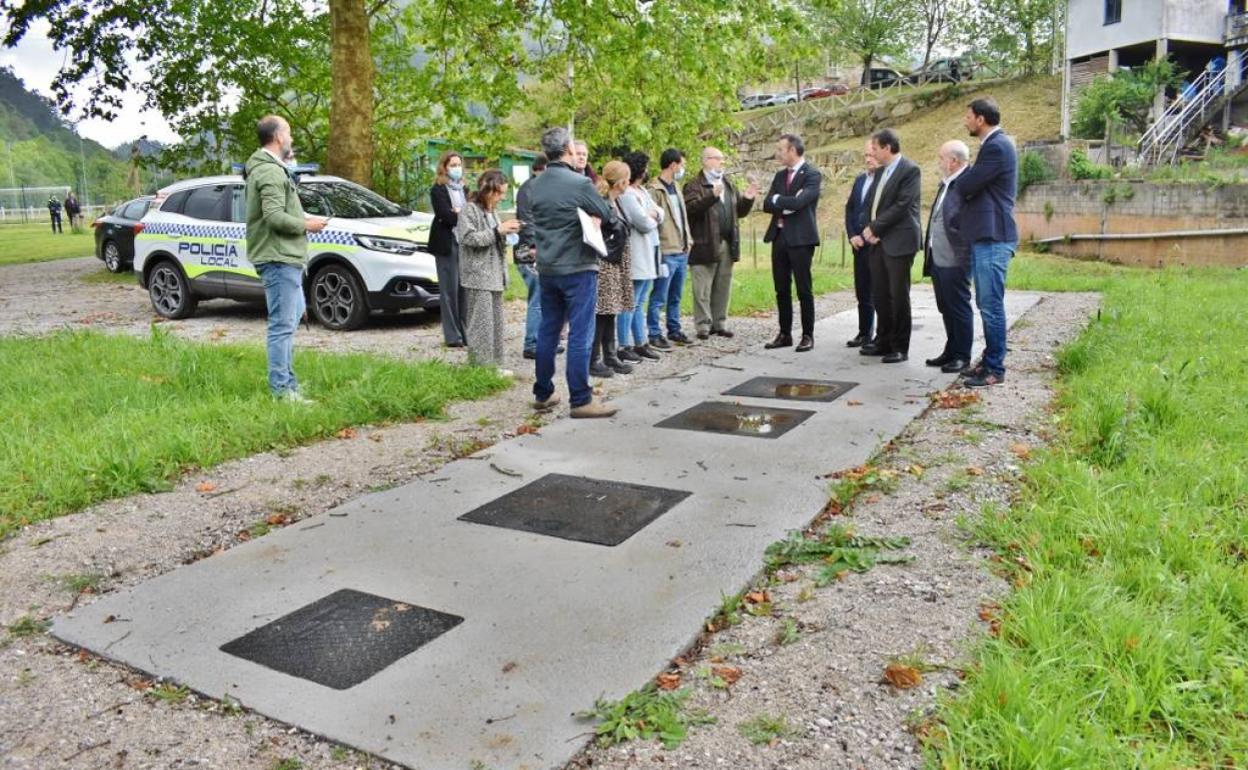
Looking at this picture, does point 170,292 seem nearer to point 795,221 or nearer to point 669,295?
point 669,295

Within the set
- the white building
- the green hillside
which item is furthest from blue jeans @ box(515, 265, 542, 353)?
the green hillside

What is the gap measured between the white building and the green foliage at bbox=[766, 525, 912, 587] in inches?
1226

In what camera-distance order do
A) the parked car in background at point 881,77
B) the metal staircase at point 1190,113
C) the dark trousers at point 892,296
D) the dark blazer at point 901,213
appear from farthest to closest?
the parked car in background at point 881,77 → the metal staircase at point 1190,113 → the dark trousers at point 892,296 → the dark blazer at point 901,213

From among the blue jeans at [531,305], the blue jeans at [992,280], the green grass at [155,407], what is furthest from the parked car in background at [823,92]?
the green grass at [155,407]

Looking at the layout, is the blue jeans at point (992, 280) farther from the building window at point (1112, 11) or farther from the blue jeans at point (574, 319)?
the building window at point (1112, 11)

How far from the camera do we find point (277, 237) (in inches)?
277

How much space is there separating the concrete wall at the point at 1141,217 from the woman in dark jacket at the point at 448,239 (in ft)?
59.4

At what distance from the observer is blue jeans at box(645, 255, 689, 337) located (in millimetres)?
9859

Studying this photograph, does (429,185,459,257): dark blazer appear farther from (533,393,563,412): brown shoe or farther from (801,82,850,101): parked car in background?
(801,82,850,101): parked car in background

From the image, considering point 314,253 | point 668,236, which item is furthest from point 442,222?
point 314,253

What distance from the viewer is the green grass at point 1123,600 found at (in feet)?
8.69

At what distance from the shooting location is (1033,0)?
4219 centimetres

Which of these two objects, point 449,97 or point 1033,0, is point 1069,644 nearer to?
point 449,97

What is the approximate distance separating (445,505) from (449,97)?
14.9 meters
